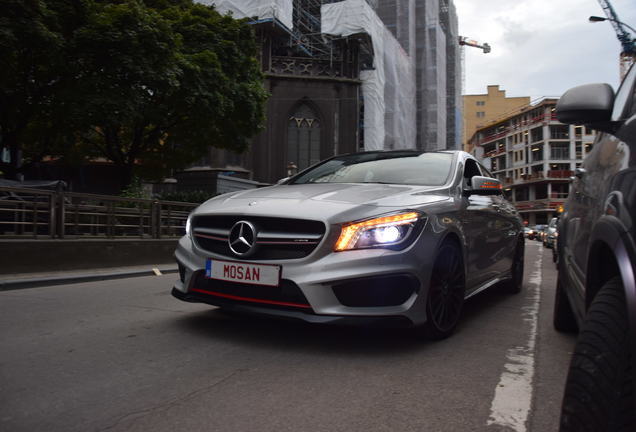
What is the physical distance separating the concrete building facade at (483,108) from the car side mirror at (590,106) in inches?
3750

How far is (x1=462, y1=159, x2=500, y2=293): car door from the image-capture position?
4090 millimetres

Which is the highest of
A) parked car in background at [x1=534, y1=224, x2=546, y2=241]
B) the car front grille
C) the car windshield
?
the car windshield

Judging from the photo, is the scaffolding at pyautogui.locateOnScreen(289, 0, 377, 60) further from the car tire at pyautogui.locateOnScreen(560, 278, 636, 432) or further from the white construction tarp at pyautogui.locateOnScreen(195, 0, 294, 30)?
the car tire at pyautogui.locateOnScreen(560, 278, 636, 432)

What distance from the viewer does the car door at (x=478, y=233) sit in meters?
4.09

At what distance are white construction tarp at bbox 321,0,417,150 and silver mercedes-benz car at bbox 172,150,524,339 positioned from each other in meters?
32.7

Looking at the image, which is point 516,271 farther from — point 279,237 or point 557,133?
point 557,133

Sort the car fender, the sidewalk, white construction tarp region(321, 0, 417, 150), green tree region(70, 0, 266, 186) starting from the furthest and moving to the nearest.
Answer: white construction tarp region(321, 0, 417, 150)
green tree region(70, 0, 266, 186)
the sidewalk
the car fender

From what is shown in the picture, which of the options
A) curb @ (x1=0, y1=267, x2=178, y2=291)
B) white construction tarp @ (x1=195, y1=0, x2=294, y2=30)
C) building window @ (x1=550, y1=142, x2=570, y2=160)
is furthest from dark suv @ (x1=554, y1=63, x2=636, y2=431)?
building window @ (x1=550, y1=142, x2=570, y2=160)

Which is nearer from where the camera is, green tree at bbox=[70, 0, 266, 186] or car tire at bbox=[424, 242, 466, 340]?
car tire at bbox=[424, 242, 466, 340]

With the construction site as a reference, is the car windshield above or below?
below

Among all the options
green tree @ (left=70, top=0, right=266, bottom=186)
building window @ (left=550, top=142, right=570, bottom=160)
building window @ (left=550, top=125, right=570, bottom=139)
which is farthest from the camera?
building window @ (left=550, top=125, right=570, bottom=139)

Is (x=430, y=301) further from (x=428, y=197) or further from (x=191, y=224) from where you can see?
(x=191, y=224)

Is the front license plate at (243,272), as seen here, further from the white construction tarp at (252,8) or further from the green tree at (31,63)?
the white construction tarp at (252,8)

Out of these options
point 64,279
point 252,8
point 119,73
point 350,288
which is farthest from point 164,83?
point 252,8
